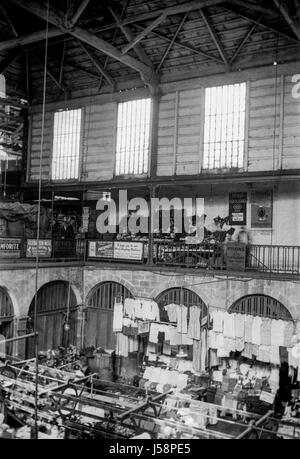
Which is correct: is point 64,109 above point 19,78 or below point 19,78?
below

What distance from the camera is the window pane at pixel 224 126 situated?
17422 millimetres

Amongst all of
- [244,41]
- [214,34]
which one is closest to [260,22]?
[244,41]

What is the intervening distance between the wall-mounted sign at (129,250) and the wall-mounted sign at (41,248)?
2663 mm

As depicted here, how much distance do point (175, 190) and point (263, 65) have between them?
6.36m

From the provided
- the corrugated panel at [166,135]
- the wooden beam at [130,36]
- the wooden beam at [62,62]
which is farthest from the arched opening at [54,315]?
the wooden beam at [130,36]

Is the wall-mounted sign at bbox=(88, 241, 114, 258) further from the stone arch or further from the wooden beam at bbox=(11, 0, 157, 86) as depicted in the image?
the wooden beam at bbox=(11, 0, 157, 86)

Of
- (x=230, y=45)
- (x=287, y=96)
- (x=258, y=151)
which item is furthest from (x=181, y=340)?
(x=230, y=45)

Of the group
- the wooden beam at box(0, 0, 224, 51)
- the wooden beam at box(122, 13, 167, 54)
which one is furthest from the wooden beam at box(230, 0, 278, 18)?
the wooden beam at box(122, 13, 167, 54)

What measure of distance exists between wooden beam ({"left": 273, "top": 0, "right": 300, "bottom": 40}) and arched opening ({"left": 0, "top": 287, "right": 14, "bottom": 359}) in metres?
13.0

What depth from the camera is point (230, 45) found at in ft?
57.0

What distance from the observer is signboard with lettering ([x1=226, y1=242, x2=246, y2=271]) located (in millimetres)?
16625

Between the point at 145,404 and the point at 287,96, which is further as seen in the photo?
the point at 287,96

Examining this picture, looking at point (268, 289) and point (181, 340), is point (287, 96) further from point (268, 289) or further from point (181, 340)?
point (181, 340)
